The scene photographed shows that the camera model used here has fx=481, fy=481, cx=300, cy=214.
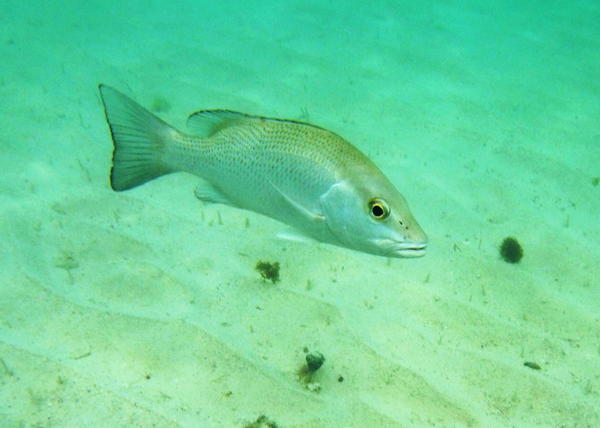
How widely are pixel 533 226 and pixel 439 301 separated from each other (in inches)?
88.1

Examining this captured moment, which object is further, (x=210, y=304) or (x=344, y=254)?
(x=344, y=254)

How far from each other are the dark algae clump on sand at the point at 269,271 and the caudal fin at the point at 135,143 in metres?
1.67

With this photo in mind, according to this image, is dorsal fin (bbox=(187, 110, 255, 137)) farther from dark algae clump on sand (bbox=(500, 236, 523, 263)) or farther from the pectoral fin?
dark algae clump on sand (bbox=(500, 236, 523, 263))

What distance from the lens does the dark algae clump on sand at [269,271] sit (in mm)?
4469

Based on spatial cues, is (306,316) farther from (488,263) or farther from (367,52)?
(367,52)

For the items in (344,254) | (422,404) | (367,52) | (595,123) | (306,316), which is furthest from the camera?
(367,52)

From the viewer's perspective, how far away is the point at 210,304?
421 cm

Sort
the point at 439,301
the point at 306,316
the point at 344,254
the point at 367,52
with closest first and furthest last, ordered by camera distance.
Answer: the point at 306,316
the point at 439,301
the point at 344,254
the point at 367,52

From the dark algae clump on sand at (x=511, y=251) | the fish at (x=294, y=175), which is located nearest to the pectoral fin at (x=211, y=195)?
the fish at (x=294, y=175)

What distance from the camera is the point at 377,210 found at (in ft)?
8.45

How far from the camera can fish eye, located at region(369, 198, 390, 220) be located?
2570 millimetres

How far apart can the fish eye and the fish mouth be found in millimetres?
133

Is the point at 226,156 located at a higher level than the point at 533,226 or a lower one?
higher

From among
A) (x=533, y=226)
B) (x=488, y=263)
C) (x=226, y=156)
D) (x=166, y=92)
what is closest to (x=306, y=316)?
(x=226, y=156)
